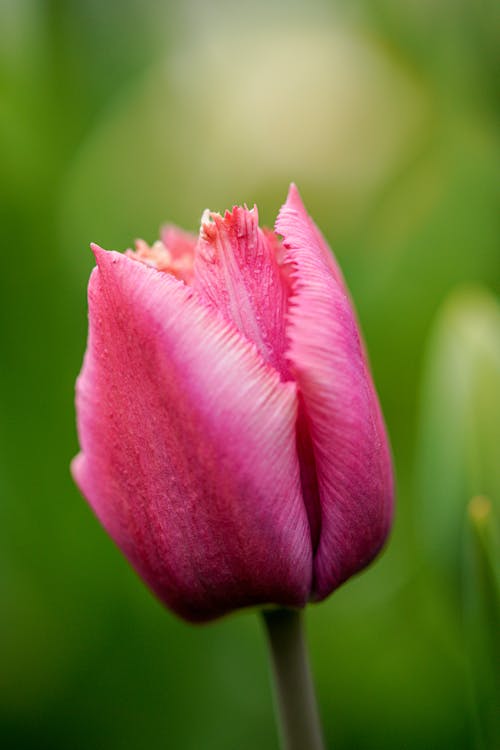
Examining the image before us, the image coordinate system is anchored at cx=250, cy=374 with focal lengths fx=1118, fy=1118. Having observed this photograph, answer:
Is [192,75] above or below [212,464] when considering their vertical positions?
above

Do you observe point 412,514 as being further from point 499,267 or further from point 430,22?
point 430,22

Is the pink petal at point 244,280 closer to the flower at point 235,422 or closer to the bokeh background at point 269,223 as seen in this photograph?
the flower at point 235,422

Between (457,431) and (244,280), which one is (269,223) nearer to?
(457,431)

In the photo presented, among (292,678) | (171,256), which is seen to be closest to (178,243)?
(171,256)

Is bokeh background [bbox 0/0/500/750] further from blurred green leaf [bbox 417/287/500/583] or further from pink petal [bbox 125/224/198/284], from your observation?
pink petal [bbox 125/224/198/284]

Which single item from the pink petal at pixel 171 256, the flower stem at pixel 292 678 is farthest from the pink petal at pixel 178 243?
the flower stem at pixel 292 678

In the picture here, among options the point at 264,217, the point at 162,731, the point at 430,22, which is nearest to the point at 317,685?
the point at 162,731

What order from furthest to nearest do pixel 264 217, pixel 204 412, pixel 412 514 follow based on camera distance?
pixel 264 217 < pixel 412 514 < pixel 204 412
